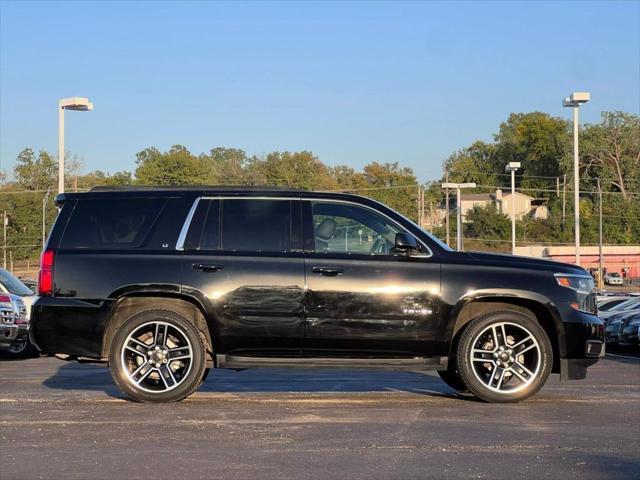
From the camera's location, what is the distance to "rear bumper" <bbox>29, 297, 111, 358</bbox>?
831 cm

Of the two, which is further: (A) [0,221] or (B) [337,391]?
(A) [0,221]

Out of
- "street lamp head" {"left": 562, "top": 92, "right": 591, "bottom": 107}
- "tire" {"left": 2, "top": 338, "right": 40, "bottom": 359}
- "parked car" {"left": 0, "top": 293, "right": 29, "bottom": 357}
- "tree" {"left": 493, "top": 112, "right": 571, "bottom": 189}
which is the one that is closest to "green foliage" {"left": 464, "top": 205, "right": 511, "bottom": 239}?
"tree" {"left": 493, "top": 112, "right": 571, "bottom": 189}

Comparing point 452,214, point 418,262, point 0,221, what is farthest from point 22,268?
point 418,262

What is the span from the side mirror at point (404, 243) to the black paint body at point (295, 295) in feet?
0.26

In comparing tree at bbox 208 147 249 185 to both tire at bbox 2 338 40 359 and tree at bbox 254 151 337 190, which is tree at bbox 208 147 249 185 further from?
tire at bbox 2 338 40 359

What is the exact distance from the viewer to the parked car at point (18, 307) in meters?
16.8

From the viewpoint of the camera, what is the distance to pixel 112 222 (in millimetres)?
8625

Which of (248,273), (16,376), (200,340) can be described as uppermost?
(248,273)

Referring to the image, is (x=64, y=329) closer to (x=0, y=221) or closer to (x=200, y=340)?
(x=200, y=340)

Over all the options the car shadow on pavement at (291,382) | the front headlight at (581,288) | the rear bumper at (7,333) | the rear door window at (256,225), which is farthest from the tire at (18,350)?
the front headlight at (581,288)

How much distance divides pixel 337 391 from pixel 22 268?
237 ft

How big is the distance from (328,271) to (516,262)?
1.68 meters

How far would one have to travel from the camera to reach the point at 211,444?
6359 millimetres

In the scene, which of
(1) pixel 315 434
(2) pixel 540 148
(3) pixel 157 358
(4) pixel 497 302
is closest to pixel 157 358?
(3) pixel 157 358
